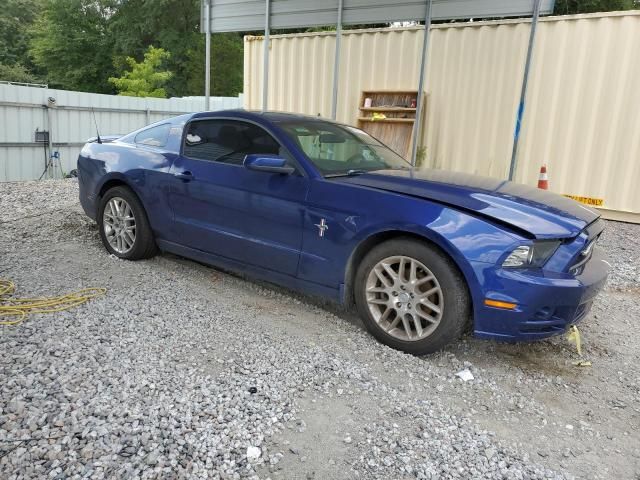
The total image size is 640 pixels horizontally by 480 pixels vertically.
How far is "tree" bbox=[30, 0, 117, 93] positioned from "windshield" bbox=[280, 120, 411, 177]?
36.1 m

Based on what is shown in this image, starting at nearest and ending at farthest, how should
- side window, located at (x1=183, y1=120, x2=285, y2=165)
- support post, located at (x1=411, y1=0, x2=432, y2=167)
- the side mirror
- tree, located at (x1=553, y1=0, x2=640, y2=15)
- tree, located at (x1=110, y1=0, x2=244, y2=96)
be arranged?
1. the side mirror
2. side window, located at (x1=183, y1=120, x2=285, y2=165)
3. support post, located at (x1=411, y1=0, x2=432, y2=167)
4. tree, located at (x1=553, y1=0, x2=640, y2=15)
5. tree, located at (x1=110, y1=0, x2=244, y2=96)

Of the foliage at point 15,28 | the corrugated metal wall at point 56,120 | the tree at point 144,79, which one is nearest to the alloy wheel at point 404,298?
the corrugated metal wall at point 56,120

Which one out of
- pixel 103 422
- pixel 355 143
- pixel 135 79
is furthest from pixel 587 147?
pixel 135 79

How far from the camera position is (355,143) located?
4.42 meters

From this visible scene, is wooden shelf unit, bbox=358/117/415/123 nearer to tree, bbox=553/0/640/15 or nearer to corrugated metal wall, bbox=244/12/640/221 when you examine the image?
corrugated metal wall, bbox=244/12/640/221

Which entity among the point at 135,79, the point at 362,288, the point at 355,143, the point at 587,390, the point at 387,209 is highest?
the point at 135,79

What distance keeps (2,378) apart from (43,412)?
0.45 metres

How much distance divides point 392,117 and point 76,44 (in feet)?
111

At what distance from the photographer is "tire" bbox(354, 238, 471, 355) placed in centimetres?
310

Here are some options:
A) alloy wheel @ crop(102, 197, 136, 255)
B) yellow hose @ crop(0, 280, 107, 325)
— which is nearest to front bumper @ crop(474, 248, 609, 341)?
yellow hose @ crop(0, 280, 107, 325)

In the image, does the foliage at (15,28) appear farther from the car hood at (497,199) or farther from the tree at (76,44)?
the car hood at (497,199)

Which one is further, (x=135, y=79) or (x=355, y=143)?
(x=135, y=79)

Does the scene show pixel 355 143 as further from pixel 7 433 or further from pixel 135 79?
pixel 135 79

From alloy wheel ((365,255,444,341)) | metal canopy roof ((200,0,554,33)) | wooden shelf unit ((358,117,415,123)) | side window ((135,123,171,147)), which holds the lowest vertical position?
alloy wheel ((365,255,444,341))
